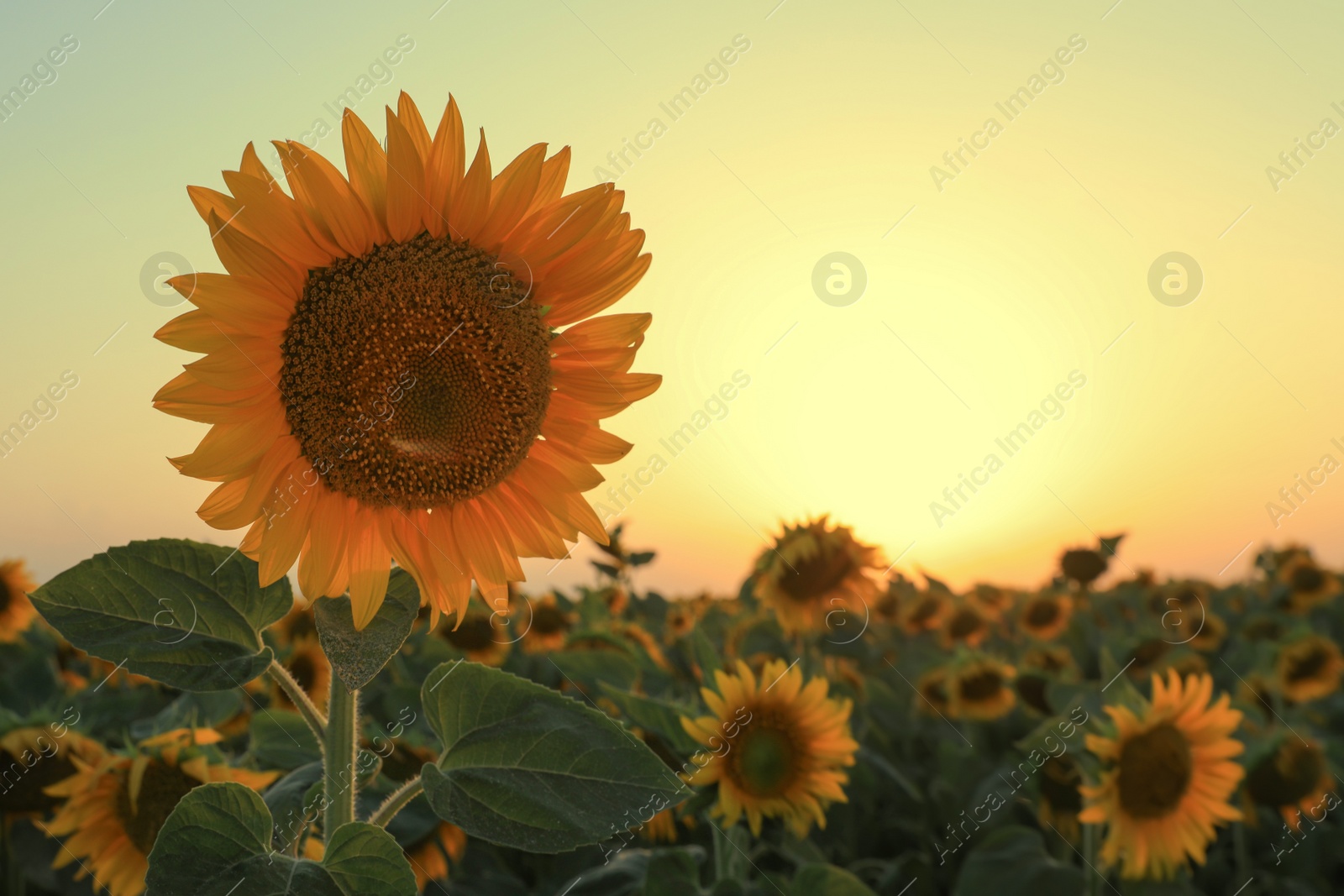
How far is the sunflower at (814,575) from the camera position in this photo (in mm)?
5156

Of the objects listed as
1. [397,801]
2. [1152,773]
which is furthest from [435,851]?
[1152,773]

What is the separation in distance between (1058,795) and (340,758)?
3868 mm

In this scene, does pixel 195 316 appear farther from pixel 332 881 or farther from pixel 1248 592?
pixel 1248 592

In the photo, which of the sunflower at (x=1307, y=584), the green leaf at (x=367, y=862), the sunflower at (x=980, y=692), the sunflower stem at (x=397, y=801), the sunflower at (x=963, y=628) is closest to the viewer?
the green leaf at (x=367, y=862)

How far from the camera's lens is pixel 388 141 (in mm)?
1448

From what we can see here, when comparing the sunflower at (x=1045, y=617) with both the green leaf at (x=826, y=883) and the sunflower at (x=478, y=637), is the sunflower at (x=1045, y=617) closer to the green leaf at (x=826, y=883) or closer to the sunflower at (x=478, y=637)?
the sunflower at (x=478, y=637)

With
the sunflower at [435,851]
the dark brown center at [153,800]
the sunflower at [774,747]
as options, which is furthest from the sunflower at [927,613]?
the dark brown center at [153,800]

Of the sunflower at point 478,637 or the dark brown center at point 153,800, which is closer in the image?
the dark brown center at point 153,800

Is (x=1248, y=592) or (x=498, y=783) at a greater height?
(x=1248, y=592)

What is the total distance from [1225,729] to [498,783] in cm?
353

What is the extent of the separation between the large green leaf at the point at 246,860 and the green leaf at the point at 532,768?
0.12 meters

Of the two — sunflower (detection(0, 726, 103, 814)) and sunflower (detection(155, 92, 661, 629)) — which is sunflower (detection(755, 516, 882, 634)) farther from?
sunflower (detection(155, 92, 661, 629))

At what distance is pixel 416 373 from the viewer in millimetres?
1618

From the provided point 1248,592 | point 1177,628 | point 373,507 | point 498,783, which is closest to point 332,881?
point 498,783
